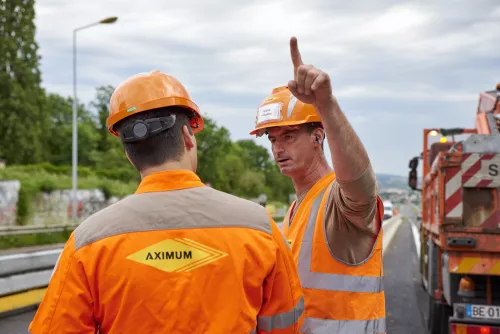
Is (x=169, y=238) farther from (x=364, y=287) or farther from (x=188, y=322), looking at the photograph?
(x=364, y=287)

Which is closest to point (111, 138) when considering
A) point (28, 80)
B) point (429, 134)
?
point (28, 80)

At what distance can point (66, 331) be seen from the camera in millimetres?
2312

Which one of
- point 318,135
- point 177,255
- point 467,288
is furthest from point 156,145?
point 467,288

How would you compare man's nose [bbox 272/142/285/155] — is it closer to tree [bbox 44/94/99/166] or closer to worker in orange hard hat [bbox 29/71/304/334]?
worker in orange hard hat [bbox 29/71/304/334]

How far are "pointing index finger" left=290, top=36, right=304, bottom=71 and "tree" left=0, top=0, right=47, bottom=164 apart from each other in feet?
176

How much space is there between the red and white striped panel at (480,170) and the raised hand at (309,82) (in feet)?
15.4

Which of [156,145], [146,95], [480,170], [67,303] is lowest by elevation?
[67,303]

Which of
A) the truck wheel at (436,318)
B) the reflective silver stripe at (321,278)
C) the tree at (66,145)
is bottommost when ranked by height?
the truck wheel at (436,318)

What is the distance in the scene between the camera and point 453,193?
22.8ft

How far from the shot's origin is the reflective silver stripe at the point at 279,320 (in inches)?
98.8

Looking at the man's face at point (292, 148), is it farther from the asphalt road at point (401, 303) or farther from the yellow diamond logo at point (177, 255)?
the asphalt road at point (401, 303)

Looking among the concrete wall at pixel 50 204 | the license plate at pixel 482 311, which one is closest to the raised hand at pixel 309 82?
the license plate at pixel 482 311

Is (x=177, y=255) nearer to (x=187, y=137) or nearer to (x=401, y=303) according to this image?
(x=187, y=137)

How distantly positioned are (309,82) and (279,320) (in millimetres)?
863
